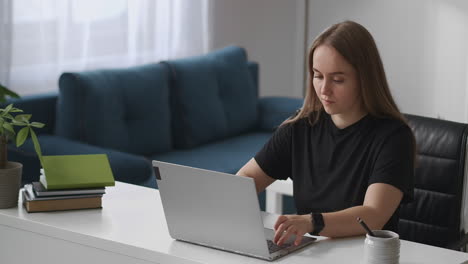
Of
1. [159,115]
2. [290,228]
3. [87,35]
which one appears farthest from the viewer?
[87,35]

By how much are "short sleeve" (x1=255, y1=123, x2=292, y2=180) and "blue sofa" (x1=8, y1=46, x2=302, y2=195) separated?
41.4 inches

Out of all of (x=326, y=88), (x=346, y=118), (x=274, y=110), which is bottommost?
(x=274, y=110)

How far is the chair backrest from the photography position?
2605mm

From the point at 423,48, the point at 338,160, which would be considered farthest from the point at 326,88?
the point at 423,48

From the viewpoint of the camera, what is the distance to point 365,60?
223 cm

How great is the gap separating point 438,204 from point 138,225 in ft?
3.16

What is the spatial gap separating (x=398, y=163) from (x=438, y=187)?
1.55 ft

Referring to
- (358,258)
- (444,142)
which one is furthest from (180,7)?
(358,258)

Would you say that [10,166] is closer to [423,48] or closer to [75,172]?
[75,172]

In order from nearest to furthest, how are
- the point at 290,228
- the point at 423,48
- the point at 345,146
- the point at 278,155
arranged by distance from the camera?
the point at 290,228, the point at 345,146, the point at 278,155, the point at 423,48

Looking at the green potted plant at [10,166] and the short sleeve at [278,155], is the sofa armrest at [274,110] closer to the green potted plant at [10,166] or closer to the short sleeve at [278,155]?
the short sleeve at [278,155]

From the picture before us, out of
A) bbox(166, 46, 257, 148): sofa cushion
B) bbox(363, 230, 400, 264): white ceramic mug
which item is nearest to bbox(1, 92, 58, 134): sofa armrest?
bbox(166, 46, 257, 148): sofa cushion

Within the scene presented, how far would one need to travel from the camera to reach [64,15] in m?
4.46

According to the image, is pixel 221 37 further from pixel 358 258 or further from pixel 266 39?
pixel 358 258
